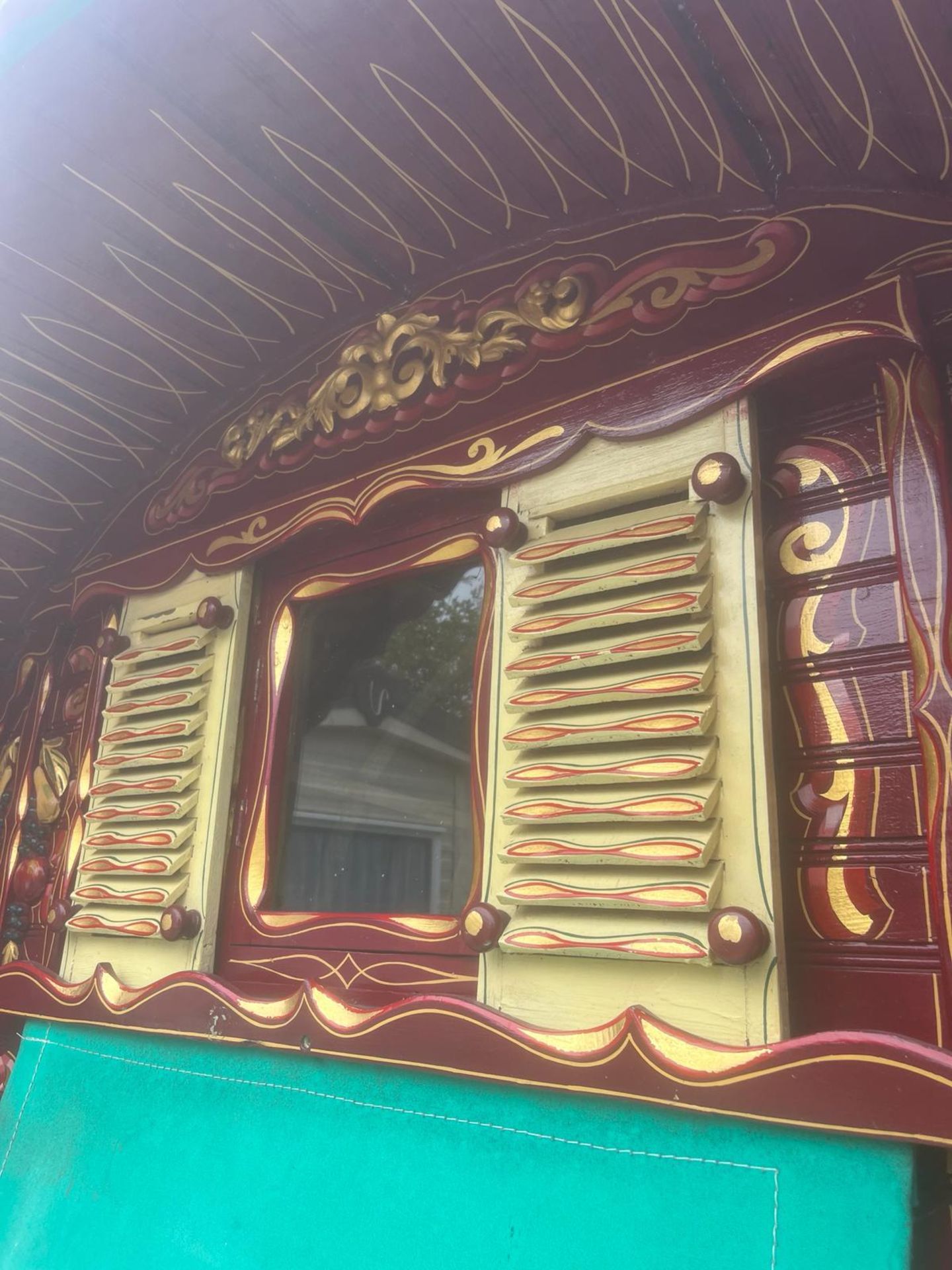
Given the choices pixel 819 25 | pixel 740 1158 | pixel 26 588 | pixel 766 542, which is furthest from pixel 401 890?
pixel 26 588

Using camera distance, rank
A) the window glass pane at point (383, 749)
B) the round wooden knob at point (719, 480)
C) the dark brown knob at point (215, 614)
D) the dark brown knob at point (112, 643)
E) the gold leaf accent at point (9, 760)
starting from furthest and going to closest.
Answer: the gold leaf accent at point (9, 760), the dark brown knob at point (112, 643), the dark brown knob at point (215, 614), the window glass pane at point (383, 749), the round wooden knob at point (719, 480)

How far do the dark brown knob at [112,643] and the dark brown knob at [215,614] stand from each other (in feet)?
1.13

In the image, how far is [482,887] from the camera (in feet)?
5.08

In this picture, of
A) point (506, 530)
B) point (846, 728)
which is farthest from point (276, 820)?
point (846, 728)

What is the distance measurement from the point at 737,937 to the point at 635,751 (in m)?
0.31

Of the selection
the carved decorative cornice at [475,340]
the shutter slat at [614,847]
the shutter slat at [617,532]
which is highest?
the carved decorative cornice at [475,340]

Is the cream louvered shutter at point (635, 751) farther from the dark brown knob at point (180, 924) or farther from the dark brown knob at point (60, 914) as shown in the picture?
the dark brown knob at point (60, 914)

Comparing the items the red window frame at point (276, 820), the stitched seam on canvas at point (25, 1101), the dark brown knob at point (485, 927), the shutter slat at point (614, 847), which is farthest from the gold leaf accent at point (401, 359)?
the stitched seam on canvas at point (25, 1101)

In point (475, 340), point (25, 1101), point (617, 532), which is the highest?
point (475, 340)

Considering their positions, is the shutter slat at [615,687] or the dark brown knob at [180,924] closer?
the shutter slat at [615,687]

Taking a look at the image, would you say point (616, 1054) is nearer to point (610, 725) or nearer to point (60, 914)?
point (610, 725)

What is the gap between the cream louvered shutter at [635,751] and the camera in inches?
51.4

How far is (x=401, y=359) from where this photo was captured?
6.51 ft

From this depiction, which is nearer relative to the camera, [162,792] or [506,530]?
[506,530]
